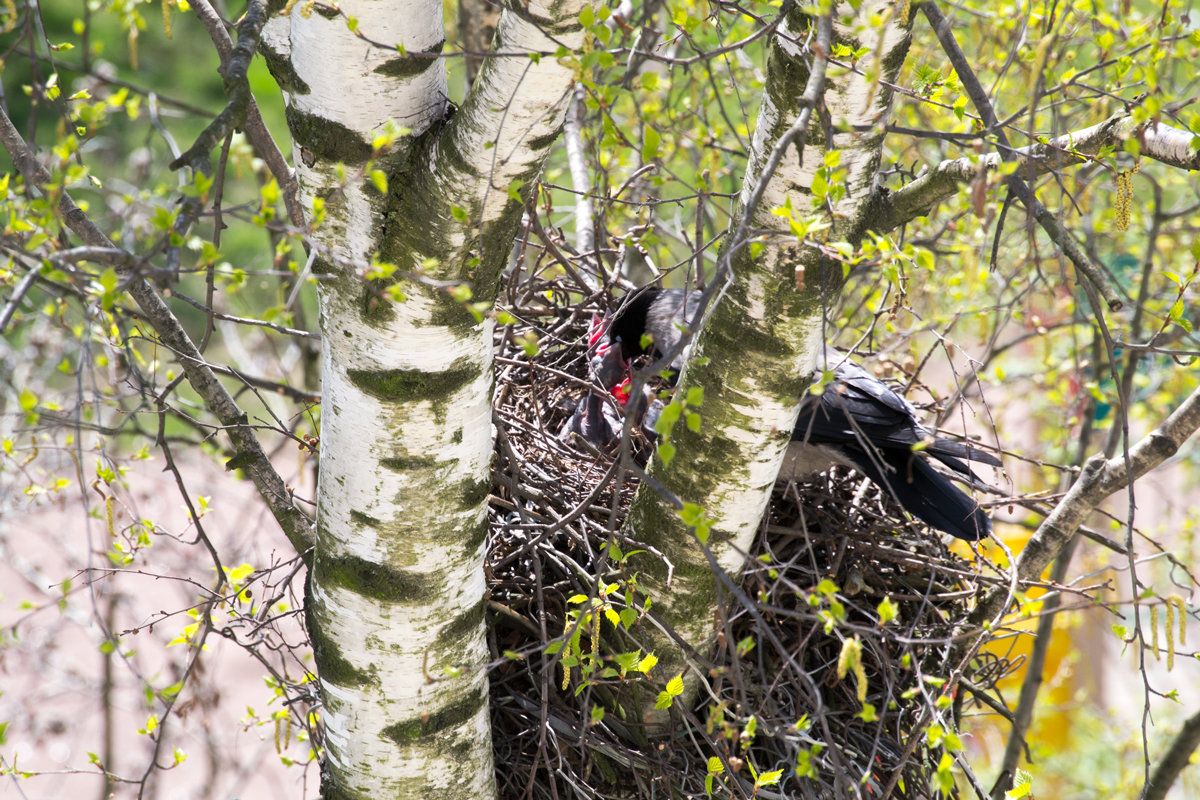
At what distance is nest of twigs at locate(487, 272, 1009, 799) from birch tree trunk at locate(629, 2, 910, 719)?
88 millimetres

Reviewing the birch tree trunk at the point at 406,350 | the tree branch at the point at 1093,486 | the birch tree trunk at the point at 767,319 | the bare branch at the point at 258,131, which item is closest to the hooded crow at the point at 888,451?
the tree branch at the point at 1093,486

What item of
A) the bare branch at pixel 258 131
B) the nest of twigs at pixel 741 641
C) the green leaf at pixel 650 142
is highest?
the bare branch at pixel 258 131

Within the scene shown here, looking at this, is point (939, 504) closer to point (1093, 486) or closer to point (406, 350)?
point (1093, 486)

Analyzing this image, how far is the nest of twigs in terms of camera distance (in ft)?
5.74

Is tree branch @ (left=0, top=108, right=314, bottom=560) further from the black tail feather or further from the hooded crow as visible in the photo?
the black tail feather

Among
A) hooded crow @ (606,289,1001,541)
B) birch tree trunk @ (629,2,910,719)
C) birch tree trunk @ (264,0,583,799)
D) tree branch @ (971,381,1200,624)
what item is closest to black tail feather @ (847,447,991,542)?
hooded crow @ (606,289,1001,541)

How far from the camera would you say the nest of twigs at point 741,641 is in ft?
5.74

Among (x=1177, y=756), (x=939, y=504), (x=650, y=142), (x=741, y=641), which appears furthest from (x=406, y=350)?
(x=1177, y=756)

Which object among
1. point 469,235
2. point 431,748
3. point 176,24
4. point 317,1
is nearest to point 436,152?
point 469,235

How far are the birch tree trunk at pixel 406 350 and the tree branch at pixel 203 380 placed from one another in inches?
7.9

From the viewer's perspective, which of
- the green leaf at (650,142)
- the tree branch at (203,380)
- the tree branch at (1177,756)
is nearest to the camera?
the green leaf at (650,142)

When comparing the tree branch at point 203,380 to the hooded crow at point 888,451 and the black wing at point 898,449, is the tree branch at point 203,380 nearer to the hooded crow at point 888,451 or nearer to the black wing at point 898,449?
the hooded crow at point 888,451

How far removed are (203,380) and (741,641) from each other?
3.68 ft

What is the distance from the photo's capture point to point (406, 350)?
1381 millimetres
